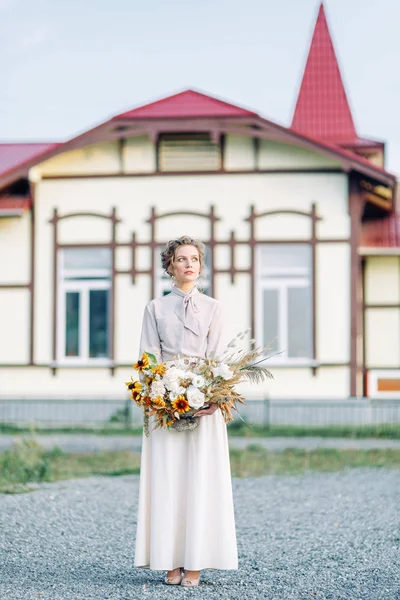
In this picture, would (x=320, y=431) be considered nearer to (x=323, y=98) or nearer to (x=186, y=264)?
(x=323, y=98)

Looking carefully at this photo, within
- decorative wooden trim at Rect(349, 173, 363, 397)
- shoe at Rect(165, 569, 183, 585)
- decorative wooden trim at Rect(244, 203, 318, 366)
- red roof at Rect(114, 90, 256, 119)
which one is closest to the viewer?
shoe at Rect(165, 569, 183, 585)

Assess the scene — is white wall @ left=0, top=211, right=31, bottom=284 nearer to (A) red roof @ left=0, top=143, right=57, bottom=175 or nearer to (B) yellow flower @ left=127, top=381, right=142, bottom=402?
(A) red roof @ left=0, top=143, right=57, bottom=175

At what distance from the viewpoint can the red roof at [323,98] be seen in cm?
2278

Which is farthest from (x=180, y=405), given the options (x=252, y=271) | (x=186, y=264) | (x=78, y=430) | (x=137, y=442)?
(x=252, y=271)

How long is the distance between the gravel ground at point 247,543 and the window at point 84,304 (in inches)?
304

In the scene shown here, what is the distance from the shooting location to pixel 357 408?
59.8 feet

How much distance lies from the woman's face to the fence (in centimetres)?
1172

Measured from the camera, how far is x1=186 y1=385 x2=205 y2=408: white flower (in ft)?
19.3

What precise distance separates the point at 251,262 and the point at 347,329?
6.99 feet

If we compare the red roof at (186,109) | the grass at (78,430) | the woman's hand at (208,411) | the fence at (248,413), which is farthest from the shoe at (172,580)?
the red roof at (186,109)

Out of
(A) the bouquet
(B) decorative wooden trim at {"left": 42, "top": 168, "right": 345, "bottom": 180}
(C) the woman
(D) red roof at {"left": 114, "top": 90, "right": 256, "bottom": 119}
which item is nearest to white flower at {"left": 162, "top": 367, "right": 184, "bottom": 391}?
(A) the bouquet

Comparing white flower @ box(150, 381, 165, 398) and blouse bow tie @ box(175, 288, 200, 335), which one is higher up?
blouse bow tie @ box(175, 288, 200, 335)

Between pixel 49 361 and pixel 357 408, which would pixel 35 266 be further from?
pixel 357 408

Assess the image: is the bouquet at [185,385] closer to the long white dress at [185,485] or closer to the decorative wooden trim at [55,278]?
the long white dress at [185,485]
